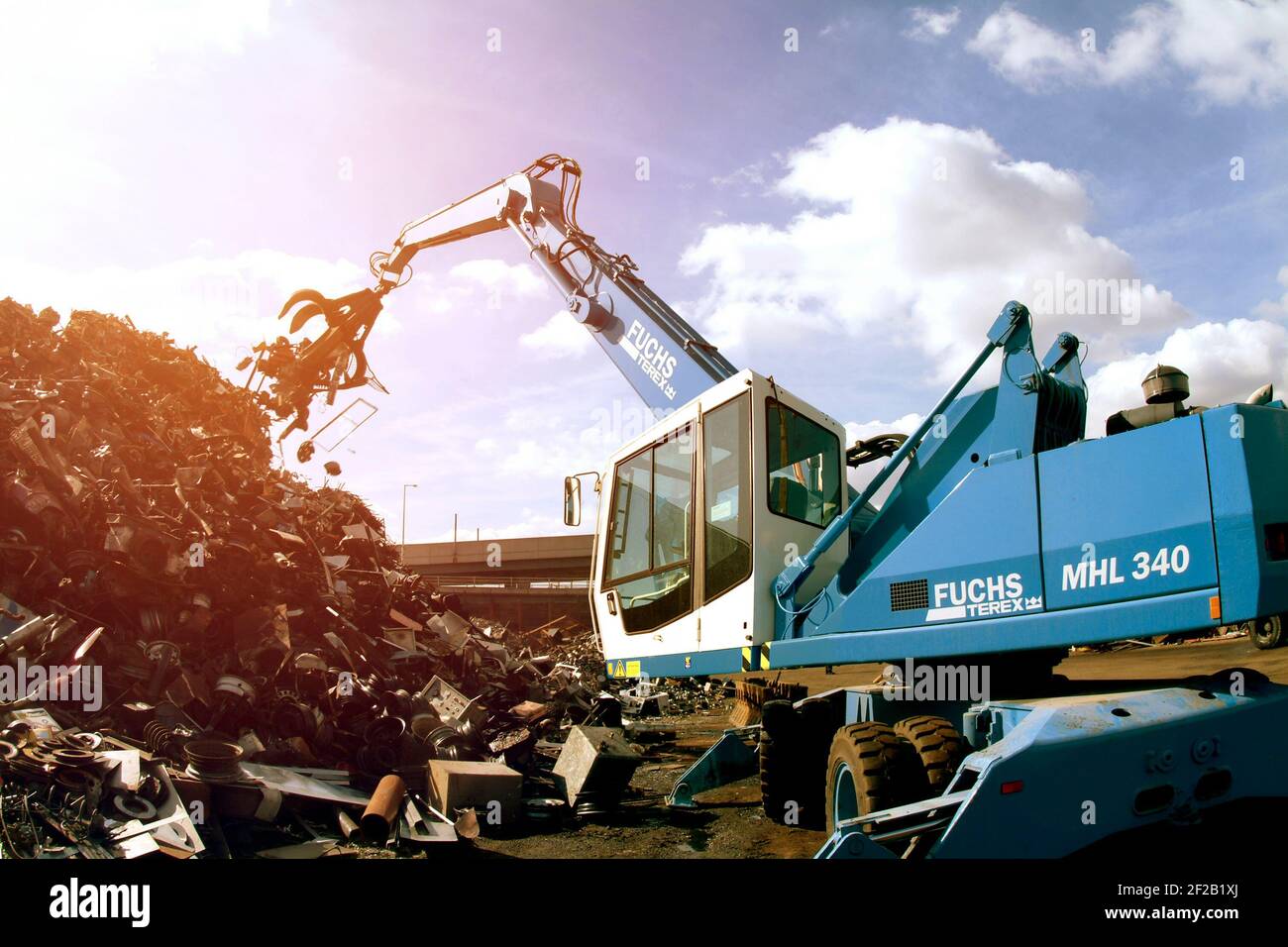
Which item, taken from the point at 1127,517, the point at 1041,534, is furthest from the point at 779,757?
the point at 1127,517

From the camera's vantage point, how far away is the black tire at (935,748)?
4.09m

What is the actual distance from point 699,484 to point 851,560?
3.99 feet

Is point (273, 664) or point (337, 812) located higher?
point (273, 664)

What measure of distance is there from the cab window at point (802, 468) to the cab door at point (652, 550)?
592mm

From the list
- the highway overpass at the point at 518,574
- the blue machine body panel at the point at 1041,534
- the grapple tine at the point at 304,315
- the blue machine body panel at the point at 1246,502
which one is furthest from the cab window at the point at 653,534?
the highway overpass at the point at 518,574

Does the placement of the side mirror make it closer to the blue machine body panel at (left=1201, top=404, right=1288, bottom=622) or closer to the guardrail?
the blue machine body panel at (left=1201, top=404, right=1288, bottom=622)

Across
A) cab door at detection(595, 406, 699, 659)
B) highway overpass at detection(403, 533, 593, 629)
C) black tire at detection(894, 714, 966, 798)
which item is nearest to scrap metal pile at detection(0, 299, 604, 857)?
cab door at detection(595, 406, 699, 659)

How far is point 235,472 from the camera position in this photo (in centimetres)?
1092

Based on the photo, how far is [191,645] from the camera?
8398 millimetres

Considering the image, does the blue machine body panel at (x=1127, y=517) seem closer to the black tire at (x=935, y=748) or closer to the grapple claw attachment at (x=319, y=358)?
the black tire at (x=935, y=748)

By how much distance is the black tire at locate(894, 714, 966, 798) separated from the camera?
409cm

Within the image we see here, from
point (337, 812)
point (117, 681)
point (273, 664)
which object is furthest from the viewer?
point (273, 664)
